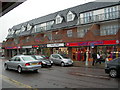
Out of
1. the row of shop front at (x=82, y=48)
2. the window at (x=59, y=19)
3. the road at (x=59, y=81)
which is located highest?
the window at (x=59, y=19)

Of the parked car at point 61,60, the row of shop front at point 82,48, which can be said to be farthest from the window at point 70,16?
the parked car at point 61,60

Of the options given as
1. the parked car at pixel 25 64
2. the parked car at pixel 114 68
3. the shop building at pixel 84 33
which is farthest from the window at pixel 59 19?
the parked car at pixel 114 68

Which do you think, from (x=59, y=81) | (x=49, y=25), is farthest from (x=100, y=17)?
(x=59, y=81)

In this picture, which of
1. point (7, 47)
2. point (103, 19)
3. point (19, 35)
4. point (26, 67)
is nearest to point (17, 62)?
point (26, 67)

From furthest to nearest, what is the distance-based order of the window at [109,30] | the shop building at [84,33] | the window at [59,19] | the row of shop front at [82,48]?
1. the window at [59,19]
2. the window at [109,30]
3. the shop building at [84,33]
4. the row of shop front at [82,48]

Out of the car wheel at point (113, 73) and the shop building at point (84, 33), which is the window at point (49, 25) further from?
the car wheel at point (113, 73)

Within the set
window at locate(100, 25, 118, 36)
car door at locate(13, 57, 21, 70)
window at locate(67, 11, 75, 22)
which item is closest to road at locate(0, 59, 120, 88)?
car door at locate(13, 57, 21, 70)

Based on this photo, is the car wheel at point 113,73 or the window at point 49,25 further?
the window at point 49,25

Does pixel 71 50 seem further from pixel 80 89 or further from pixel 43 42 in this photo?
pixel 80 89

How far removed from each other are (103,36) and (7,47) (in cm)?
3537

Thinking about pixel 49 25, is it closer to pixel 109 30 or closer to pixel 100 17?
pixel 100 17

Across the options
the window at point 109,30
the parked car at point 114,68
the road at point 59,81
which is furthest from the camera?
the window at point 109,30

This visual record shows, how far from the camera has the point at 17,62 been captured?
504 inches

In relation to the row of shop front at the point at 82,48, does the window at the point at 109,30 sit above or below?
above
